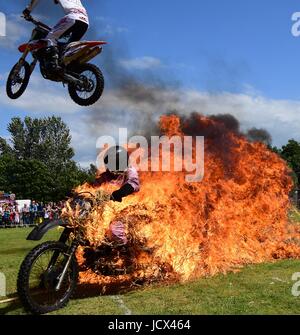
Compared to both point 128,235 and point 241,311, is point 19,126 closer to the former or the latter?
point 128,235

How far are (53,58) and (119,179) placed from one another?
7.54 feet

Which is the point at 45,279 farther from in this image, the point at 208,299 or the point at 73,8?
the point at 73,8

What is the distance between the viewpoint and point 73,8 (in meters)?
7.46

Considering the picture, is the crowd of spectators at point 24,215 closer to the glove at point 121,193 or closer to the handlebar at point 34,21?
the handlebar at point 34,21

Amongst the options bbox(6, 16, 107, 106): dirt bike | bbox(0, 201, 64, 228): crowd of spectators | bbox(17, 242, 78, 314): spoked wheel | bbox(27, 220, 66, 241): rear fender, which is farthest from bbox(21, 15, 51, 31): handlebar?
bbox(0, 201, 64, 228): crowd of spectators

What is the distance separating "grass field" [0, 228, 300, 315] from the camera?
658 cm

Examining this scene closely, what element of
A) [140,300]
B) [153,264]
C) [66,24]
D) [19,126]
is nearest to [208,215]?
[153,264]

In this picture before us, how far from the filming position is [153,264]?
803cm

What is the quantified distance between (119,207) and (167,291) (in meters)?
1.54

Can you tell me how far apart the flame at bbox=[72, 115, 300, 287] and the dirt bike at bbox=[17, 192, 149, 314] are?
208 mm

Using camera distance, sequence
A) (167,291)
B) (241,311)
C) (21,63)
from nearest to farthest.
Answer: (241,311), (167,291), (21,63)

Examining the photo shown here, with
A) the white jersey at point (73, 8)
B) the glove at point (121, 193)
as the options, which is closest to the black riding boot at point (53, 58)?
the white jersey at point (73, 8)

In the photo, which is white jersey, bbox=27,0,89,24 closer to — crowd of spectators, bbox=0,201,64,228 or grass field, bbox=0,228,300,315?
grass field, bbox=0,228,300,315
